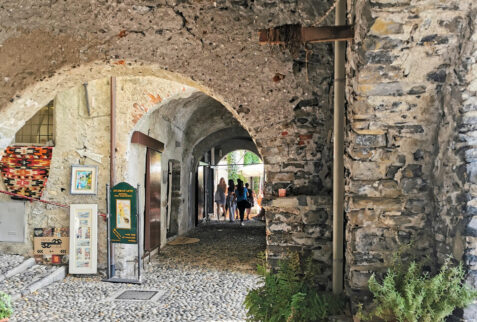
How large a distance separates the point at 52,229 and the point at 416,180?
546 centimetres

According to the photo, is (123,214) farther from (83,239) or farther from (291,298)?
(291,298)

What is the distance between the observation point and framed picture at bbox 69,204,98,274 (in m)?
6.07

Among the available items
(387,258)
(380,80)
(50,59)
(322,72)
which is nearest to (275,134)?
(322,72)

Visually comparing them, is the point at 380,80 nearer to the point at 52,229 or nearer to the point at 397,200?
the point at 397,200

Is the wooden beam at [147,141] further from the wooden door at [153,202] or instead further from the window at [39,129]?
the window at [39,129]

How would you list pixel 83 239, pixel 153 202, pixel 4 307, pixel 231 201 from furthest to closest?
pixel 231 201, pixel 153 202, pixel 83 239, pixel 4 307

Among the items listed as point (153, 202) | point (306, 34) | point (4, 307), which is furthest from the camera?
point (153, 202)

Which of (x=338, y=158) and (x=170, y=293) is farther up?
(x=338, y=158)

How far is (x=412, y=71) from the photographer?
258cm

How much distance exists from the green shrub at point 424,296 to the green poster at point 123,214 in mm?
3904

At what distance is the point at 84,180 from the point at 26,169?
89 cm

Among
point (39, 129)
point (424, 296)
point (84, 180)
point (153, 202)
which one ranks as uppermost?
point (39, 129)

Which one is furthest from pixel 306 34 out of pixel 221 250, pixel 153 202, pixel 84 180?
pixel 221 250

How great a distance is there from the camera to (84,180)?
621cm
